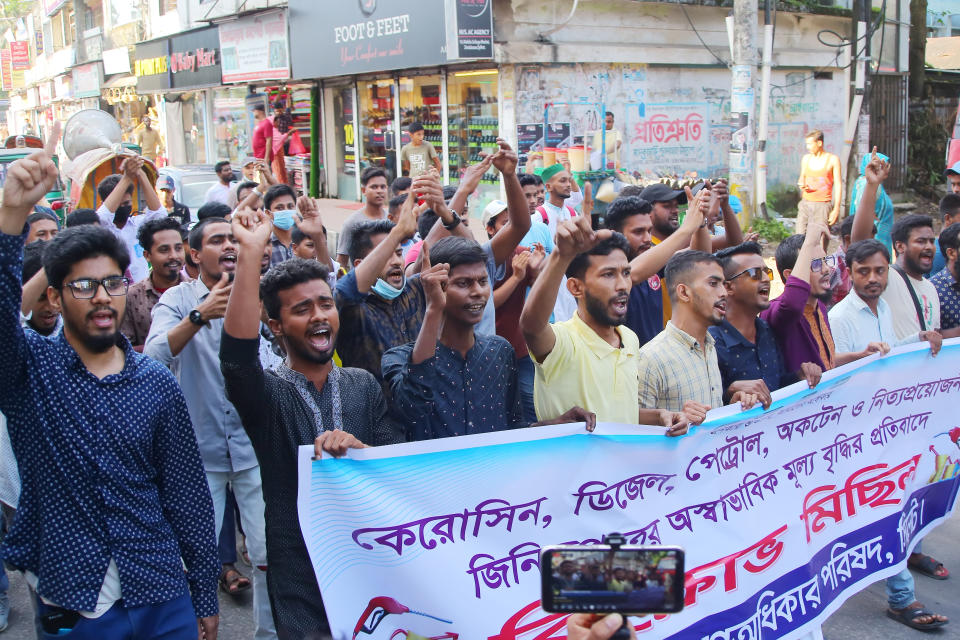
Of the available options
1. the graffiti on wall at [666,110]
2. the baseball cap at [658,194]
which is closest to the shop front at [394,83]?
the graffiti on wall at [666,110]

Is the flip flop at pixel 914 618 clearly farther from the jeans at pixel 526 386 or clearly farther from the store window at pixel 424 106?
the store window at pixel 424 106

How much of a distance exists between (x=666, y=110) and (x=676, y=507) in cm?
1300

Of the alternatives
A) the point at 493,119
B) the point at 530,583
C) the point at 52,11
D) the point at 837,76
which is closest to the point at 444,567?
the point at 530,583

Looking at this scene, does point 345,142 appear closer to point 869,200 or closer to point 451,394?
point 869,200

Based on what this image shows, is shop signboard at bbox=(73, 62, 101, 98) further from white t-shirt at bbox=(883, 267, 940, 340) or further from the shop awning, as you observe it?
white t-shirt at bbox=(883, 267, 940, 340)

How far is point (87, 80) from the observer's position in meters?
35.2

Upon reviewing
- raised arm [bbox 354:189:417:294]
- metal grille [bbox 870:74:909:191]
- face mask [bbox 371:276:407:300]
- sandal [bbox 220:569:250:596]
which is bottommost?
sandal [bbox 220:569:250:596]

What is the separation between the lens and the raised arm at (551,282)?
3.50 m

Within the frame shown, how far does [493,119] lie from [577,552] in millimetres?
13521

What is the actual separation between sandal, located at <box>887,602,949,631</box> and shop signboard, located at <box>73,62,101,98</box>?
3486cm

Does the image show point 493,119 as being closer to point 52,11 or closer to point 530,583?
point 530,583

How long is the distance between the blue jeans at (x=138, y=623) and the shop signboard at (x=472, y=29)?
38.6 ft

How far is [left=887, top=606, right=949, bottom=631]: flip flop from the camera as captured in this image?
4480 millimetres

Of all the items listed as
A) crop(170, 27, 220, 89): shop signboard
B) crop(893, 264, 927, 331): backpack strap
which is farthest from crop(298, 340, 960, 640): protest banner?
crop(170, 27, 220, 89): shop signboard
